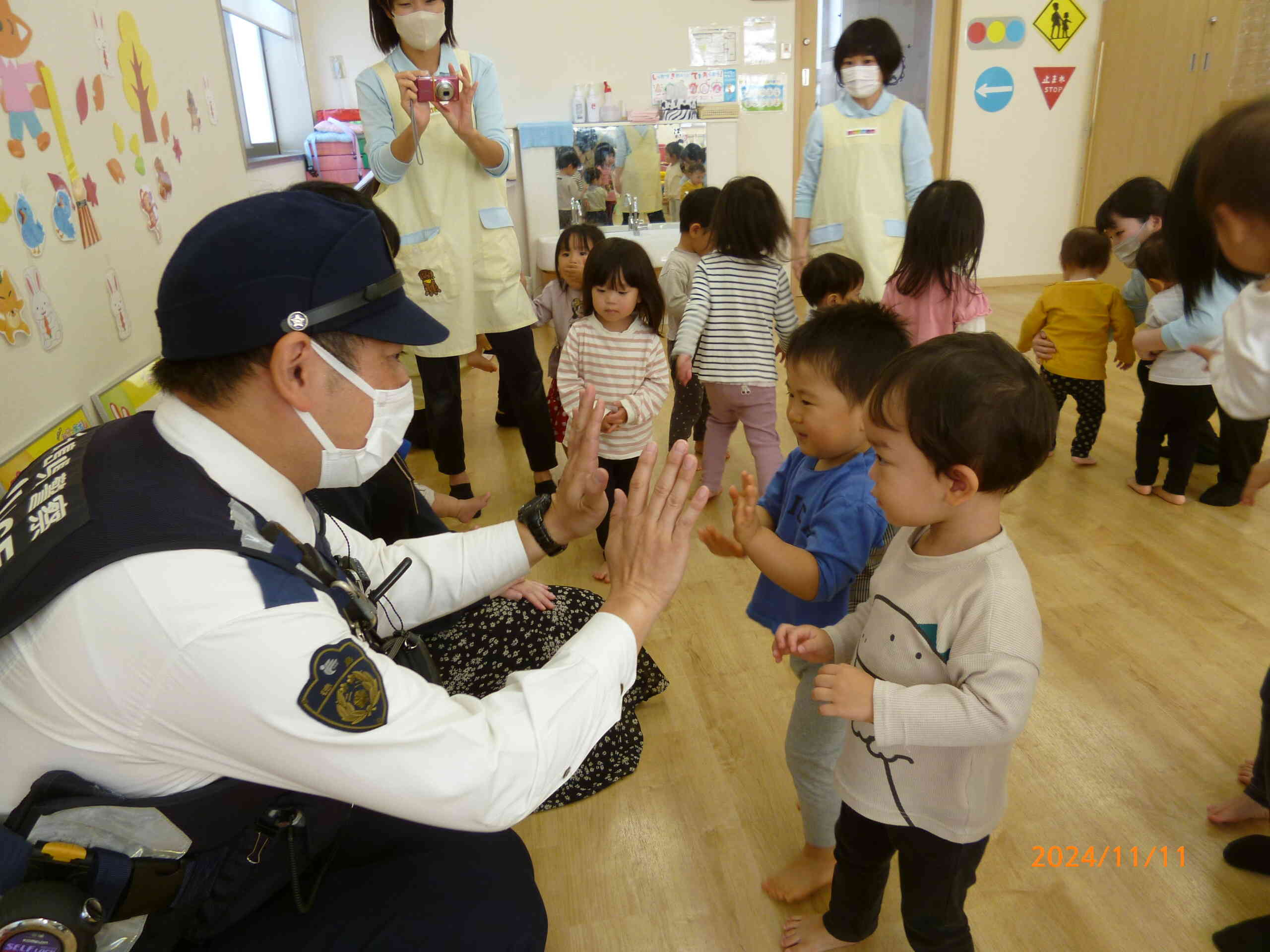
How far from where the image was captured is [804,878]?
1388 millimetres

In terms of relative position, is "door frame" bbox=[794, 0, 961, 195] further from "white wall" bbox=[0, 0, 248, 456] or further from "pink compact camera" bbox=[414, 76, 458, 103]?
"white wall" bbox=[0, 0, 248, 456]

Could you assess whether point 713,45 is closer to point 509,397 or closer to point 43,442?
point 509,397

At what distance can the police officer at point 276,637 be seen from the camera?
0.75 m

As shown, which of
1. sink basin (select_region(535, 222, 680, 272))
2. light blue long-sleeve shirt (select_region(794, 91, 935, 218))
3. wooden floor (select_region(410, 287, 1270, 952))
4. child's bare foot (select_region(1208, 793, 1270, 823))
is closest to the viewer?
wooden floor (select_region(410, 287, 1270, 952))

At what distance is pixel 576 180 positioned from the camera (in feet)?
19.1

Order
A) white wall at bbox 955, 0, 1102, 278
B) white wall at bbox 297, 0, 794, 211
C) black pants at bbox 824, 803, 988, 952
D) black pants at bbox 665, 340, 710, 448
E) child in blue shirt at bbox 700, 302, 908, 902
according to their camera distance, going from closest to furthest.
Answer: black pants at bbox 824, 803, 988, 952, child in blue shirt at bbox 700, 302, 908, 902, black pants at bbox 665, 340, 710, 448, white wall at bbox 297, 0, 794, 211, white wall at bbox 955, 0, 1102, 278

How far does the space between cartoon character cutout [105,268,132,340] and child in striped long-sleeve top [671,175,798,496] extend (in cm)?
143

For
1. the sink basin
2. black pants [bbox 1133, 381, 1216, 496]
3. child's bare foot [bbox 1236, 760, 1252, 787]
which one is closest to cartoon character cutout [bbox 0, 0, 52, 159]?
child's bare foot [bbox 1236, 760, 1252, 787]

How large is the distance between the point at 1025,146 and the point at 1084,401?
3.73 m

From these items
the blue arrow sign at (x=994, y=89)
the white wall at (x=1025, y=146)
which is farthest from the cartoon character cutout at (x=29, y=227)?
the blue arrow sign at (x=994, y=89)

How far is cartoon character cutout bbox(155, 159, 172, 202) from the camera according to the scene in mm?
2299

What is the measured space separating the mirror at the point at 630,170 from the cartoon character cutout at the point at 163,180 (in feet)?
12.1
